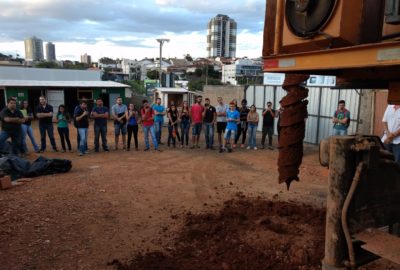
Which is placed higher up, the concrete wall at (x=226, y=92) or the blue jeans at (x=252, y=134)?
the concrete wall at (x=226, y=92)

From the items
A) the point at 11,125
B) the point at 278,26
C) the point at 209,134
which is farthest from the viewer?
the point at 209,134

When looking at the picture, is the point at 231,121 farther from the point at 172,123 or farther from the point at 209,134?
the point at 172,123

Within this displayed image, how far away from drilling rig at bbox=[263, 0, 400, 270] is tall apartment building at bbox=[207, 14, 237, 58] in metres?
93.7

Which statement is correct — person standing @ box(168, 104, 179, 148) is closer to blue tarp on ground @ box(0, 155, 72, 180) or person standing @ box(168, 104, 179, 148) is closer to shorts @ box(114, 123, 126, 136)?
Answer: shorts @ box(114, 123, 126, 136)

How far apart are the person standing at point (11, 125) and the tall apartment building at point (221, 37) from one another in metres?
87.6

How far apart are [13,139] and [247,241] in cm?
793

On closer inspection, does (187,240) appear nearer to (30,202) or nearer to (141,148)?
(30,202)

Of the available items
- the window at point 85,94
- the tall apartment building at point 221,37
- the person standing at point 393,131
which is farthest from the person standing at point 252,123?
the tall apartment building at point 221,37

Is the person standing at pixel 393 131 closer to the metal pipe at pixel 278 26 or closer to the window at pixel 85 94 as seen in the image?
the metal pipe at pixel 278 26

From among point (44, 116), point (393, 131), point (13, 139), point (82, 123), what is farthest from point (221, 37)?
point (393, 131)

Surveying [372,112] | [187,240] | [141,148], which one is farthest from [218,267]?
[372,112]

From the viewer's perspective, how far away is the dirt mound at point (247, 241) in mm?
4160

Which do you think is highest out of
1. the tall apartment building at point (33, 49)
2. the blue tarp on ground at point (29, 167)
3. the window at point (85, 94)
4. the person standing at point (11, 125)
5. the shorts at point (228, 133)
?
the tall apartment building at point (33, 49)

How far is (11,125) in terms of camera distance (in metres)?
9.62
